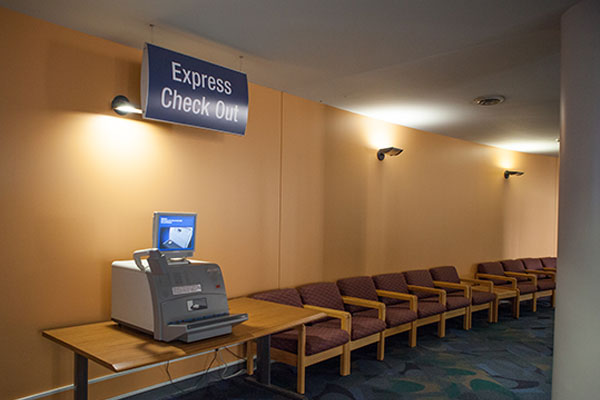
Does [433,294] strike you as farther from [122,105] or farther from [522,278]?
[122,105]

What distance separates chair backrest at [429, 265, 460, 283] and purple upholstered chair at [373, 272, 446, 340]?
68cm

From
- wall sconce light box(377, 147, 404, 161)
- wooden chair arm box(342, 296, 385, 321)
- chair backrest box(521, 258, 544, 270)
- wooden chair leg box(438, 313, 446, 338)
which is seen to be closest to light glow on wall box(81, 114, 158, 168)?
Result: wooden chair arm box(342, 296, 385, 321)

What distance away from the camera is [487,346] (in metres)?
5.10

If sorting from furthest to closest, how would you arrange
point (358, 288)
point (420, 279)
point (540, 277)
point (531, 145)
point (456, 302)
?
point (540, 277), point (531, 145), point (420, 279), point (456, 302), point (358, 288)

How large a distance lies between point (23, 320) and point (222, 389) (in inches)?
64.3

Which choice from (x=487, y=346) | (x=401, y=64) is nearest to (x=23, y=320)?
(x=401, y=64)

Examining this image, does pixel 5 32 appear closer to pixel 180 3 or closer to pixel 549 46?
pixel 180 3

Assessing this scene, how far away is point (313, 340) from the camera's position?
3.72 meters

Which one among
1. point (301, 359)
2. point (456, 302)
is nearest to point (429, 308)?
point (456, 302)

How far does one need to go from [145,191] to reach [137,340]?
1.28 metres

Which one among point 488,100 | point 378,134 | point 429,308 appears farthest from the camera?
point 378,134

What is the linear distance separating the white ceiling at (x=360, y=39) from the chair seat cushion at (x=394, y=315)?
2.29 meters

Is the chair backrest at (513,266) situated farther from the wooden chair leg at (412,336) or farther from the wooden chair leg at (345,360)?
the wooden chair leg at (345,360)

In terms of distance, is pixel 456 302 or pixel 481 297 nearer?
pixel 456 302
